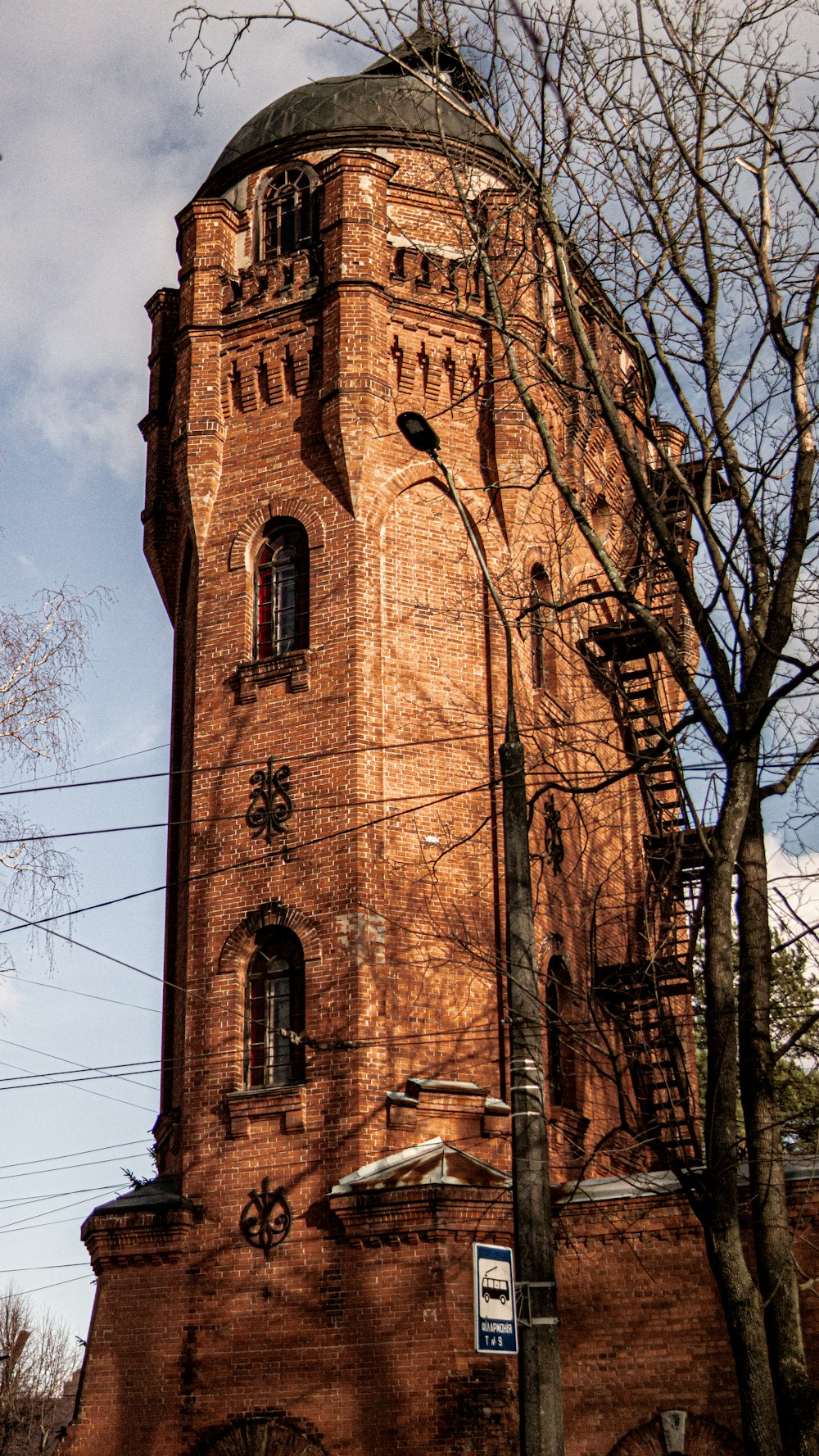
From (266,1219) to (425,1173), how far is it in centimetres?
184

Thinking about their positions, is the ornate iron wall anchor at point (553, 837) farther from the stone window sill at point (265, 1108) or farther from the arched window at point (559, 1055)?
the stone window sill at point (265, 1108)

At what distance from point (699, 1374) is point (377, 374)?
11390mm

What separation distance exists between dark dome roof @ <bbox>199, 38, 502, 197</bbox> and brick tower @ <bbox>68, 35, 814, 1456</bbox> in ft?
0.19

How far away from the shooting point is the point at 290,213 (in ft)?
66.4

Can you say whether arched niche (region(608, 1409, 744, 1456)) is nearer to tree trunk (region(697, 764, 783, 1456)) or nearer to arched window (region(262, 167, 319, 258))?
tree trunk (region(697, 764, 783, 1456))

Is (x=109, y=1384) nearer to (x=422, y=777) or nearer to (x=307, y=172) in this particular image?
(x=422, y=777)

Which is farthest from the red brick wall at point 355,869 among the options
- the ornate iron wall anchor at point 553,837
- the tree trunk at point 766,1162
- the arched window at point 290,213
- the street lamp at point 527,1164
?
the tree trunk at point 766,1162

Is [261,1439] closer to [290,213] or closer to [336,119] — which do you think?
[290,213]

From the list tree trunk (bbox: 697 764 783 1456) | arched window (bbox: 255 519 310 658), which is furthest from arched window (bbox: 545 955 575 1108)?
tree trunk (bbox: 697 764 783 1456)

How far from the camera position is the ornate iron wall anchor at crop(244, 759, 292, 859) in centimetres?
1689

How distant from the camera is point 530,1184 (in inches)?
375

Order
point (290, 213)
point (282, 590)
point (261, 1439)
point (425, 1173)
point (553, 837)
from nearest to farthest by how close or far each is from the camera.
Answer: point (261, 1439)
point (425, 1173)
point (553, 837)
point (282, 590)
point (290, 213)

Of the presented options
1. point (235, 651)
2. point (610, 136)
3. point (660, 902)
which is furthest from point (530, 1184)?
point (235, 651)

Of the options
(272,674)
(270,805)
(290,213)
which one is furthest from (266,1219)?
(290,213)
